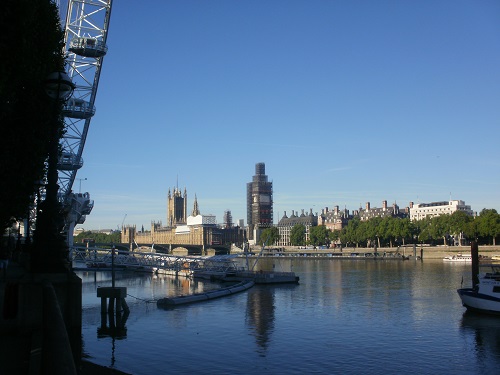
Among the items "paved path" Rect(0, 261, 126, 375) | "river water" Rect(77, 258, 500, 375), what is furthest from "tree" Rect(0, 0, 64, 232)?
"river water" Rect(77, 258, 500, 375)

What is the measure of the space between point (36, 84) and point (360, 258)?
159 m

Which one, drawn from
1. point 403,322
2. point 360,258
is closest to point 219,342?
point 403,322

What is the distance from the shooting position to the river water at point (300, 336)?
2830 centimetres

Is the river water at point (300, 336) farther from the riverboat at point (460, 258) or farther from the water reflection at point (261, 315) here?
the riverboat at point (460, 258)

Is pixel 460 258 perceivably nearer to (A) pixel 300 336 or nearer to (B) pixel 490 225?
(B) pixel 490 225

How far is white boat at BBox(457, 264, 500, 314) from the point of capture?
145ft

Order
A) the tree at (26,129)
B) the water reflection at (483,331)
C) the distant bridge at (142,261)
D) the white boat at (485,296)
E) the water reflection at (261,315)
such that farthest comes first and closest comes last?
the distant bridge at (142,261), the white boat at (485,296), the water reflection at (261,315), the water reflection at (483,331), the tree at (26,129)

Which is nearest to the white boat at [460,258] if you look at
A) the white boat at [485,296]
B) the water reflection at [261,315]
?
the water reflection at [261,315]

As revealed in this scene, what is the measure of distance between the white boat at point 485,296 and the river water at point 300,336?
1.10m

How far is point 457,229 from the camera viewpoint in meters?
164

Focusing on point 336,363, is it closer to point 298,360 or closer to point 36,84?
point 298,360

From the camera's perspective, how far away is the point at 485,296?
44594 mm

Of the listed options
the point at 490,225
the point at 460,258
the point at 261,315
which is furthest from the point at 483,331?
the point at 490,225

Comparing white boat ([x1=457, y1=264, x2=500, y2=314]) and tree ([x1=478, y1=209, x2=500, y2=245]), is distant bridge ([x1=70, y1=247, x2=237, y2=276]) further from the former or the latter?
tree ([x1=478, y1=209, x2=500, y2=245])
